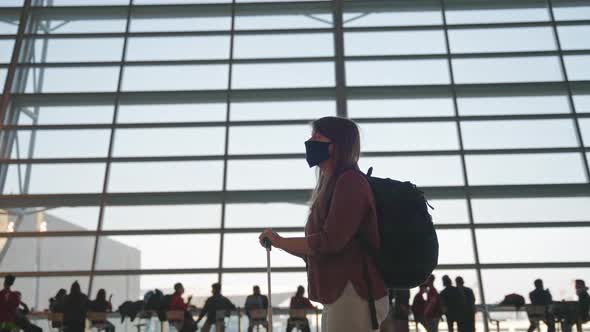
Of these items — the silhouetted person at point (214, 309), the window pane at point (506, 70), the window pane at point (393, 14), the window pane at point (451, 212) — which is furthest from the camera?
the window pane at point (393, 14)

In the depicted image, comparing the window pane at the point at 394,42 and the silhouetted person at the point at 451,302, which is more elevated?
the window pane at the point at 394,42

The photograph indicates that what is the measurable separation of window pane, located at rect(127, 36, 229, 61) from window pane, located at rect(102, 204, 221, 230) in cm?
430

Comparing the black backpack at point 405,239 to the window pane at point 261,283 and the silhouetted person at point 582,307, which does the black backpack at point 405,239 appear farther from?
the window pane at point 261,283

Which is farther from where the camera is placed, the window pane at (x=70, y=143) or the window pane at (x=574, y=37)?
the window pane at (x=574, y=37)

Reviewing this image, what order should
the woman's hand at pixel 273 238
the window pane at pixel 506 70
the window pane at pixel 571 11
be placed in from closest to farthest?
1. the woman's hand at pixel 273 238
2. the window pane at pixel 506 70
3. the window pane at pixel 571 11

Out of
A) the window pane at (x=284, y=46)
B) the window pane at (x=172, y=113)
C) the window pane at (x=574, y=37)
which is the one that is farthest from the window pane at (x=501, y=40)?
the window pane at (x=172, y=113)

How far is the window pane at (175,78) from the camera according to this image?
1382 cm

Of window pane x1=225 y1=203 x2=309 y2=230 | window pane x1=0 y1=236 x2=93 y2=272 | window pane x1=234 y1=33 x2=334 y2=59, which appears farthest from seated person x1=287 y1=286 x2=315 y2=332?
window pane x1=234 y1=33 x2=334 y2=59

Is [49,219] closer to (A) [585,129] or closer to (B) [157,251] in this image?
(B) [157,251]

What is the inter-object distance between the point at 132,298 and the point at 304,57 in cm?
754

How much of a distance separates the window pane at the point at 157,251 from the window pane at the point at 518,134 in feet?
22.7

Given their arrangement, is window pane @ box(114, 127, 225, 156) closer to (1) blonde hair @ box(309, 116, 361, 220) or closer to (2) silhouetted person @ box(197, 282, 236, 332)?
(2) silhouetted person @ box(197, 282, 236, 332)

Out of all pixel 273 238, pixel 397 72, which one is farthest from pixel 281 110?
pixel 273 238

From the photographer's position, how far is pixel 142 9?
14.8 metres
